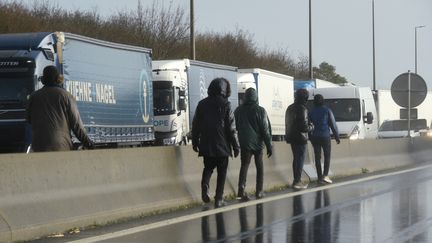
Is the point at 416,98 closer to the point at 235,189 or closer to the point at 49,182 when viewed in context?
the point at 235,189

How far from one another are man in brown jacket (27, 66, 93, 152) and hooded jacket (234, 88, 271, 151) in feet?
11.1

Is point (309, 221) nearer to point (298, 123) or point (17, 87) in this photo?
point (298, 123)

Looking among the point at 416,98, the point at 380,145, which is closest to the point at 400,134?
the point at 416,98

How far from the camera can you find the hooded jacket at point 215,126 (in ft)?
39.6

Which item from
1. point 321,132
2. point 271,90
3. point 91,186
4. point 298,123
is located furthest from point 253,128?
point 271,90

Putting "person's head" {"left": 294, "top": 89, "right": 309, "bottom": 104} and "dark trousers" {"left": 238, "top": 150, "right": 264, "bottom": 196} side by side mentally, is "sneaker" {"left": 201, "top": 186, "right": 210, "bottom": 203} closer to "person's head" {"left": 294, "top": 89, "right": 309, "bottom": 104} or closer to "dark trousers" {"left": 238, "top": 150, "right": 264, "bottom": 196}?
"dark trousers" {"left": 238, "top": 150, "right": 264, "bottom": 196}

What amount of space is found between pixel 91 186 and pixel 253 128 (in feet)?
12.2

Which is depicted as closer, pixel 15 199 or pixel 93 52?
pixel 15 199

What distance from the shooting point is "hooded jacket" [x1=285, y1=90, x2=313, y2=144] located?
15828mm

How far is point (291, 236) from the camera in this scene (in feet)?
31.1

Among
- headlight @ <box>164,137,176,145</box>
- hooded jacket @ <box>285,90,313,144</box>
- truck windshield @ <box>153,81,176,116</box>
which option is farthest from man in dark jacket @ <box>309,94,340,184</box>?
truck windshield @ <box>153,81,176,116</box>

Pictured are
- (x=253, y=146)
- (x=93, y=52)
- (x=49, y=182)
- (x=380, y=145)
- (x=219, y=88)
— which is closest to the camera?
(x=49, y=182)

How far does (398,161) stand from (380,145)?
1579 mm

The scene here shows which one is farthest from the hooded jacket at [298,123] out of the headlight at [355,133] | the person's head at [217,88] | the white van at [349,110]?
the white van at [349,110]
